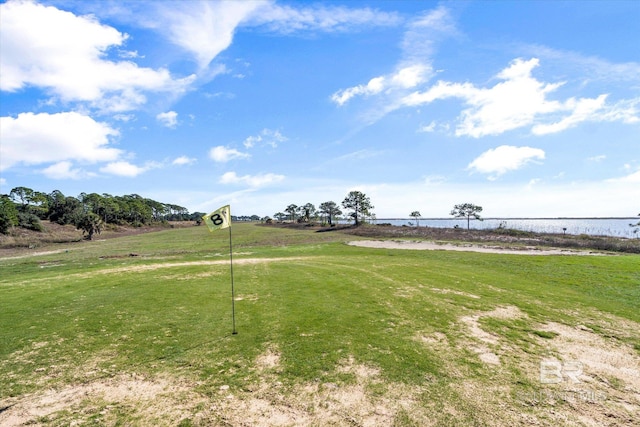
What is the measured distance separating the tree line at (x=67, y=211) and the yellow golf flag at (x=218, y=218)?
73.7 metres

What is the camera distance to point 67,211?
307 ft

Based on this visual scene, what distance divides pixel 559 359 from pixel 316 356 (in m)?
6.83

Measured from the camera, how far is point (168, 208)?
193125 millimetres

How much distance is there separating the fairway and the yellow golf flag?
3.62 metres

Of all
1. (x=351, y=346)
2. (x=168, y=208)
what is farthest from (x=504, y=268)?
(x=168, y=208)

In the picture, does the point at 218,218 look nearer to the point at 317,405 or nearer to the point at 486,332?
the point at 317,405

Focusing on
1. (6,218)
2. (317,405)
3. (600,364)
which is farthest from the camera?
(6,218)

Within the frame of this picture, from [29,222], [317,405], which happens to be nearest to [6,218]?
[29,222]

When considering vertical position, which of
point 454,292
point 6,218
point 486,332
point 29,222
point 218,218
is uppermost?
point 6,218

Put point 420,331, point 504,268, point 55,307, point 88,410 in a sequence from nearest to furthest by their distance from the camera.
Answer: point 88,410 → point 420,331 → point 55,307 → point 504,268

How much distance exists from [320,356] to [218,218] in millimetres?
6081

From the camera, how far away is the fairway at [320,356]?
5750 millimetres

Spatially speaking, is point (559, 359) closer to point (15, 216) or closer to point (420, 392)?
point (420, 392)

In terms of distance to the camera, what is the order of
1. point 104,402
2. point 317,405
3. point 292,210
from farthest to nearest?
point 292,210
point 104,402
point 317,405
